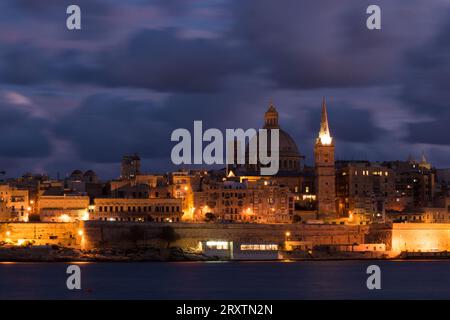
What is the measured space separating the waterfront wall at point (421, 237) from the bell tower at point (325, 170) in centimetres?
830

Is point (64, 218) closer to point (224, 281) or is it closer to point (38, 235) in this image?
point (38, 235)

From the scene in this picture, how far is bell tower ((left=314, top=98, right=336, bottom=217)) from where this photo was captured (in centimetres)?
8588

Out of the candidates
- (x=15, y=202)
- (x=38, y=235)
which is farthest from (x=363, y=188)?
(x=38, y=235)

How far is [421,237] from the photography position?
7850cm

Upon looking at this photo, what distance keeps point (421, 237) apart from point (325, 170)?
10.7 metres

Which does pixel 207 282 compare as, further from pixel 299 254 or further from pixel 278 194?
pixel 278 194

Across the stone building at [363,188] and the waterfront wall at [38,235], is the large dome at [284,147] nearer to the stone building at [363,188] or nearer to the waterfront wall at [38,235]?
the stone building at [363,188]

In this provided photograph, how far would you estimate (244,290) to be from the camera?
5344cm

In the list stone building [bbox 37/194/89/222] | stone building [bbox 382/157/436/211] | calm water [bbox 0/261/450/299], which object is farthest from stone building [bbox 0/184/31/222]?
stone building [bbox 382/157/436/211]

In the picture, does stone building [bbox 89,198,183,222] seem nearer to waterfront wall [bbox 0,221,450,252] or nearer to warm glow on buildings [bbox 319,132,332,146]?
waterfront wall [bbox 0,221,450,252]
